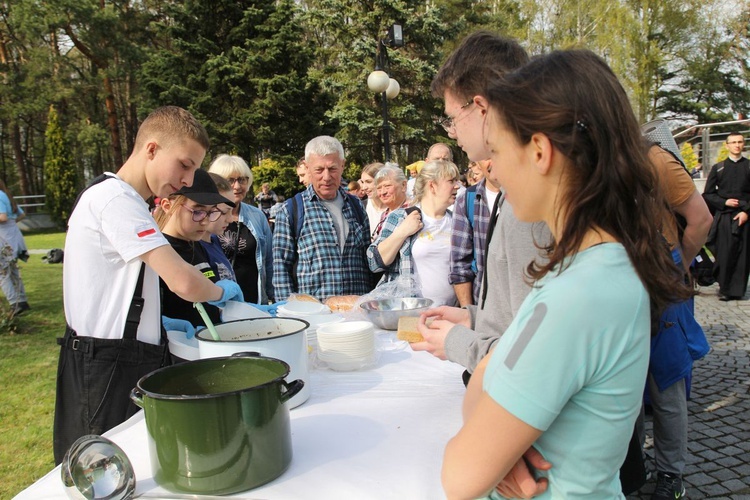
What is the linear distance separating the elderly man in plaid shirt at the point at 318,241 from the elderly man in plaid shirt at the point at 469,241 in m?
0.80

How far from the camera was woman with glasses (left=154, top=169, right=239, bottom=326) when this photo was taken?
7.09 feet

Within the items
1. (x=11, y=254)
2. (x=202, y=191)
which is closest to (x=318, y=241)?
(x=202, y=191)

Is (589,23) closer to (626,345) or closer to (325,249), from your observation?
(325,249)

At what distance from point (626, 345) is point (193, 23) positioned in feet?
79.6

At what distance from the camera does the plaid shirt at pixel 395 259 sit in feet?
10.7

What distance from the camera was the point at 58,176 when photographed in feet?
75.8

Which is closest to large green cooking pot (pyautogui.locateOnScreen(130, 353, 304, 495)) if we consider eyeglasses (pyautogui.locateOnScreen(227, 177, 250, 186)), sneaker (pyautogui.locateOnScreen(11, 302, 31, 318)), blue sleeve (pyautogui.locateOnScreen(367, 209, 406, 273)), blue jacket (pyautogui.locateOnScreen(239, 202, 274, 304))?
blue sleeve (pyautogui.locateOnScreen(367, 209, 406, 273))

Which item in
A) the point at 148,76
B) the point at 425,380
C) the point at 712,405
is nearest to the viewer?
the point at 425,380

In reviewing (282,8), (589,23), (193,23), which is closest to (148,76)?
(193,23)

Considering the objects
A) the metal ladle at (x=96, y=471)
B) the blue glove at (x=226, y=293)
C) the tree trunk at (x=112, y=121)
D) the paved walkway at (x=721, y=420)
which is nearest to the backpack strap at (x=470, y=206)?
the blue glove at (x=226, y=293)

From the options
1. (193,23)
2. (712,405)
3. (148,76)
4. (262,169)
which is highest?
(193,23)

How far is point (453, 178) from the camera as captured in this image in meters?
3.40

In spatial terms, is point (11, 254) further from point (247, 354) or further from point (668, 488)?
point (668, 488)

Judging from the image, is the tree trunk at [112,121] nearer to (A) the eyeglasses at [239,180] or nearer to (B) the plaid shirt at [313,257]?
(A) the eyeglasses at [239,180]
